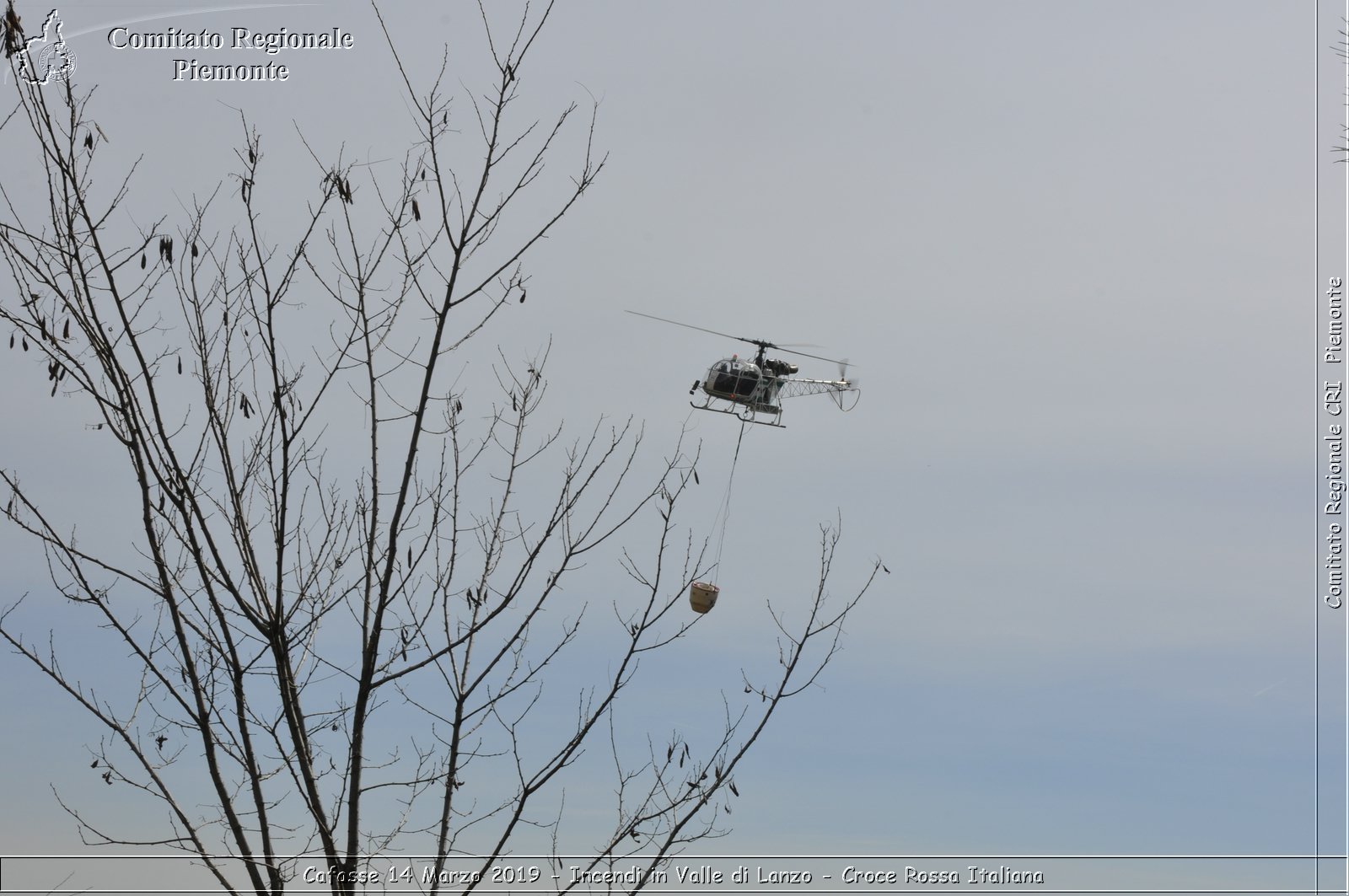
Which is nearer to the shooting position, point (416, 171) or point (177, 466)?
point (177, 466)

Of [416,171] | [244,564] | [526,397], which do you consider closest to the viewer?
[244,564]

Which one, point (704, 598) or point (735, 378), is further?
point (735, 378)

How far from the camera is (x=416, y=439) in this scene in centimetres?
560

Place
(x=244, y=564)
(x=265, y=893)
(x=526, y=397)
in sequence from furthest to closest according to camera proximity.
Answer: (x=526, y=397), (x=244, y=564), (x=265, y=893)

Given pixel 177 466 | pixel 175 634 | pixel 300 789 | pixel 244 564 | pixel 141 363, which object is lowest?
pixel 300 789

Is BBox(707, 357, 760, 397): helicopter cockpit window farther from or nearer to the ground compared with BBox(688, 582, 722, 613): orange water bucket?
farther from the ground

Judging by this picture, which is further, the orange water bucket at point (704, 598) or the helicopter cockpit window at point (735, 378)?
the helicopter cockpit window at point (735, 378)

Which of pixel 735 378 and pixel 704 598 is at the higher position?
pixel 735 378

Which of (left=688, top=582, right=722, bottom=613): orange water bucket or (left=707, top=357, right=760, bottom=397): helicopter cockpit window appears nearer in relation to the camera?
(left=688, top=582, right=722, bottom=613): orange water bucket

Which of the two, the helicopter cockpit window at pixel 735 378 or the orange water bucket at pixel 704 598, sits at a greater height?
the helicopter cockpit window at pixel 735 378

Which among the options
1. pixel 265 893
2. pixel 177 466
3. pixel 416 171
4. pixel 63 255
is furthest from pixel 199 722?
pixel 416 171

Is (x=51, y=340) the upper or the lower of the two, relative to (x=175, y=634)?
upper

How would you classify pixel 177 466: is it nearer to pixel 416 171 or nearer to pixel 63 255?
pixel 63 255

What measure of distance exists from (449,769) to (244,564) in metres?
1.38
